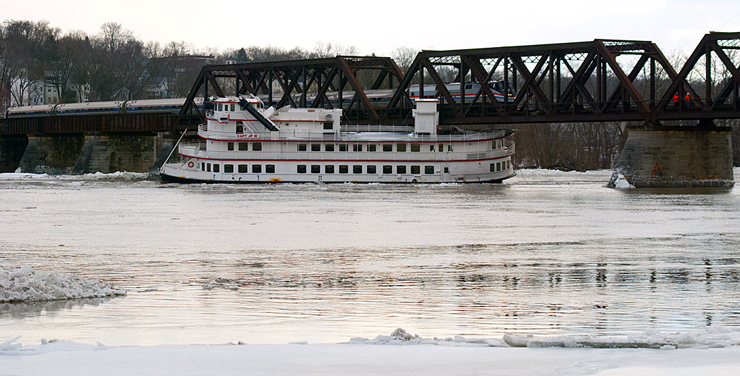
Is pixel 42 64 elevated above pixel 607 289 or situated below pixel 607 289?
above

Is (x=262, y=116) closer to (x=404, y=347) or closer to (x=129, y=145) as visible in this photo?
(x=129, y=145)

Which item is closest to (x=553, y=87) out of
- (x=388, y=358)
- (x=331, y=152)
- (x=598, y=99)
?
(x=598, y=99)

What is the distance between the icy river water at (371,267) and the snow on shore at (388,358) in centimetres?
142

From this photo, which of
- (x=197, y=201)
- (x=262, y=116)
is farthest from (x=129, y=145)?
(x=197, y=201)

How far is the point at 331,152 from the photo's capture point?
64.2 m

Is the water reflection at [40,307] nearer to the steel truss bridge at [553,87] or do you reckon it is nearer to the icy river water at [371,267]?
the icy river water at [371,267]

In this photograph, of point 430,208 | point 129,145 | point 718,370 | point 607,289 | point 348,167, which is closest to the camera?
point 718,370

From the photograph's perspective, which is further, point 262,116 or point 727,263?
point 262,116

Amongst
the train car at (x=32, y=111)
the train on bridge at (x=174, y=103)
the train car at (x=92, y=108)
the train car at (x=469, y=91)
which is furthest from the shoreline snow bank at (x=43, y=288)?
the train car at (x=32, y=111)

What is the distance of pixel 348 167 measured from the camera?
6425cm

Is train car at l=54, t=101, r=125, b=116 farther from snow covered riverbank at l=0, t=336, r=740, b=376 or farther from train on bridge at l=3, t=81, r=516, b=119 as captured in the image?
snow covered riverbank at l=0, t=336, r=740, b=376

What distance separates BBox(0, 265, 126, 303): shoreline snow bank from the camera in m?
15.5

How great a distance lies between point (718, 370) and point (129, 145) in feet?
285

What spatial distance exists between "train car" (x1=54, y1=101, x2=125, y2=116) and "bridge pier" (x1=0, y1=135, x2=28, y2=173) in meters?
13.6
